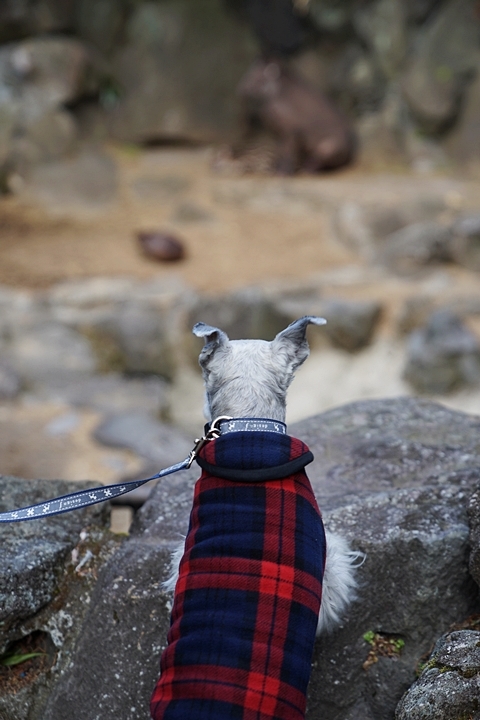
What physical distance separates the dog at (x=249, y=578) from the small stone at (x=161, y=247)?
656cm

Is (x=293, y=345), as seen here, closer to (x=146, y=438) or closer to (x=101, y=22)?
(x=146, y=438)

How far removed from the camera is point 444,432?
3492 mm

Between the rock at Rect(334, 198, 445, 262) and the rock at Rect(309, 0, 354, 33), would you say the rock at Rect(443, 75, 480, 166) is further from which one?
the rock at Rect(309, 0, 354, 33)

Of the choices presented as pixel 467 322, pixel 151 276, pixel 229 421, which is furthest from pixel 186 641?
pixel 151 276

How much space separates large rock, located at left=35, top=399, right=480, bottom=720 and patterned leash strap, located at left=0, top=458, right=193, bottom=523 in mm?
302

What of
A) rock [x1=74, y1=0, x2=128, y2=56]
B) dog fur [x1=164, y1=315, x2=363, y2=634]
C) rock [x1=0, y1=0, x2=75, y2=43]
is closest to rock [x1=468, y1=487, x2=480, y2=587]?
dog fur [x1=164, y1=315, x2=363, y2=634]

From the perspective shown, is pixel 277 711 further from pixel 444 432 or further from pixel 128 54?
pixel 128 54

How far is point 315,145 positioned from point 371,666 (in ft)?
31.4

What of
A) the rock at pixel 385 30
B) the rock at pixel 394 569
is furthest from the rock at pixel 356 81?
the rock at pixel 394 569

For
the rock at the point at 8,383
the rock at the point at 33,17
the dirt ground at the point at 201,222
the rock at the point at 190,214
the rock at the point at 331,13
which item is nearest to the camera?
the rock at the point at 8,383

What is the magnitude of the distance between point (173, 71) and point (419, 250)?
5538mm

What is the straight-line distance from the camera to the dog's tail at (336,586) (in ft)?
8.16

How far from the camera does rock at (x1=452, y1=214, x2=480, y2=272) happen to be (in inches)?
338

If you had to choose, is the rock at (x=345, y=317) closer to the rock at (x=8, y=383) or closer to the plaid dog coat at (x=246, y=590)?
the rock at (x=8, y=383)
